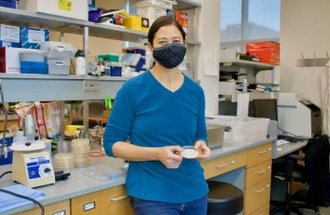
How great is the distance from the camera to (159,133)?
1371 millimetres

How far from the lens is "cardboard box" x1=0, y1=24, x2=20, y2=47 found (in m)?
1.77

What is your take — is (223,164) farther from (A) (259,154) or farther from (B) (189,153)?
(B) (189,153)

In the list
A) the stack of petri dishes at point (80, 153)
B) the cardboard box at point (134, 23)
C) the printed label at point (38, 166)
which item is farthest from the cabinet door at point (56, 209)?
the cardboard box at point (134, 23)

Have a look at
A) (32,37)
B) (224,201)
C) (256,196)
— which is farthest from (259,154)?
(32,37)

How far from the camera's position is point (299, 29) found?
4371 millimetres

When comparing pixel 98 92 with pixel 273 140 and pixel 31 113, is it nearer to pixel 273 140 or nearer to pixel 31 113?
pixel 31 113

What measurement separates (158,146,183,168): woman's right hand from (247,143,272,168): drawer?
149 centimetres

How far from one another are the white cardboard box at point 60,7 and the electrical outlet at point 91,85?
15.6 inches

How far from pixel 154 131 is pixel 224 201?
0.98 m

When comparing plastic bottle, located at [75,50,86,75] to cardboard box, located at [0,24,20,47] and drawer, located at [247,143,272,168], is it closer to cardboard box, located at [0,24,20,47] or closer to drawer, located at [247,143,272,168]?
cardboard box, located at [0,24,20,47]

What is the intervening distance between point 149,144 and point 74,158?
0.60 m

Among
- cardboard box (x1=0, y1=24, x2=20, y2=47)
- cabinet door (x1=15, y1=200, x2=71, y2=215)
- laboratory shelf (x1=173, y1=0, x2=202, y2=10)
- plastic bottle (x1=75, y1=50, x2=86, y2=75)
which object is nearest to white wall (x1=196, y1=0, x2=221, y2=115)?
laboratory shelf (x1=173, y1=0, x2=202, y2=10)

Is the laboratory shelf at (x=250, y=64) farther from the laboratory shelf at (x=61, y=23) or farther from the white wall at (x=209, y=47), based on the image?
the laboratory shelf at (x=61, y=23)

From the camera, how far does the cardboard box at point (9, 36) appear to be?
177 centimetres
